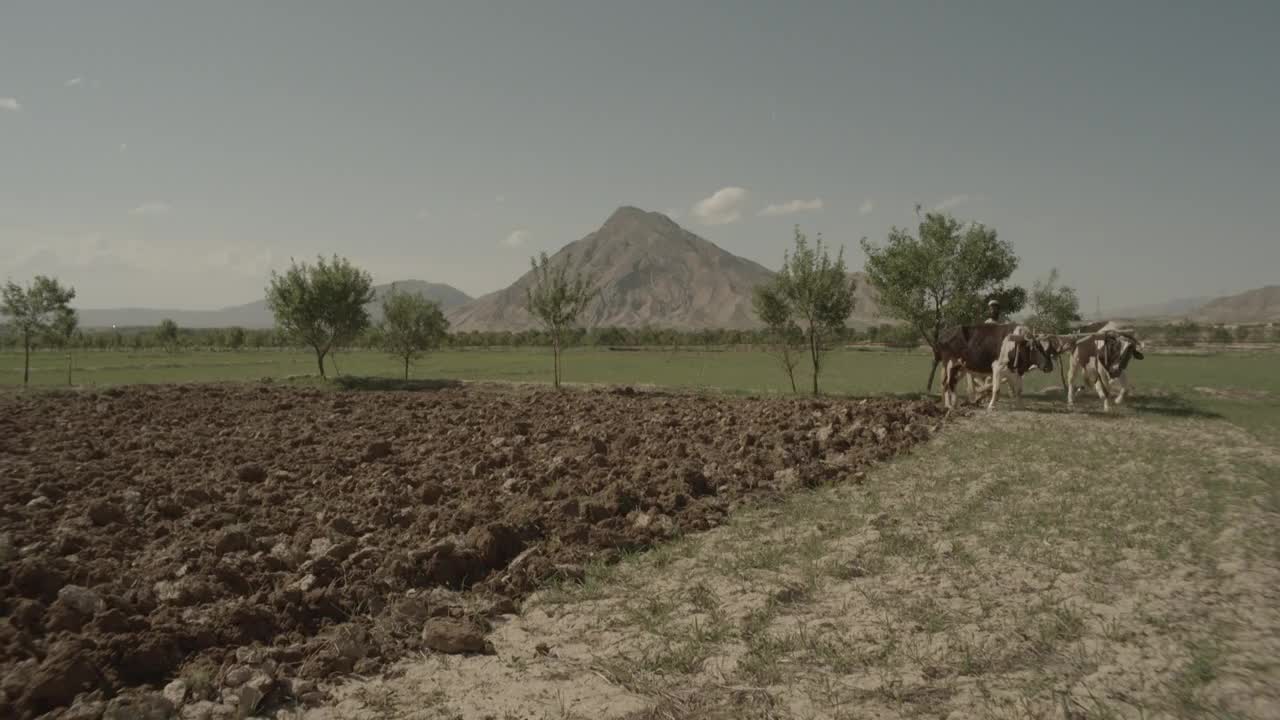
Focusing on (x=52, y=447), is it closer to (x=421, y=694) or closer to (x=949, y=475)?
(x=421, y=694)

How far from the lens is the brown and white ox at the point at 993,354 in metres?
21.6

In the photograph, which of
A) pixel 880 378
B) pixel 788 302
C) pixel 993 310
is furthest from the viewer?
pixel 880 378

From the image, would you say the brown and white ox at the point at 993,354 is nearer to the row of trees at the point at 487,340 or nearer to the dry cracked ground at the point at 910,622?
the dry cracked ground at the point at 910,622

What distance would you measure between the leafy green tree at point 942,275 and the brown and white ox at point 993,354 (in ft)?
20.6

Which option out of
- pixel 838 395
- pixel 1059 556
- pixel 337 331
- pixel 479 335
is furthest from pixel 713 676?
pixel 479 335

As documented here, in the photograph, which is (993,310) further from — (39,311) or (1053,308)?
(39,311)

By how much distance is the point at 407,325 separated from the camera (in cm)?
4372

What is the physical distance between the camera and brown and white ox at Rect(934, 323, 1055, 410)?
70.9ft

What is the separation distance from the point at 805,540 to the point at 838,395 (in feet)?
73.4

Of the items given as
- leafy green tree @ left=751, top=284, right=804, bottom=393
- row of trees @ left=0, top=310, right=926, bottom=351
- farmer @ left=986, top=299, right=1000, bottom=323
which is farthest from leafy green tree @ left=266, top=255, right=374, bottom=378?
row of trees @ left=0, top=310, right=926, bottom=351

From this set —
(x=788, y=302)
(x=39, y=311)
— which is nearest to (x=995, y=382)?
(x=788, y=302)

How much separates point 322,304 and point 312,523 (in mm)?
36020

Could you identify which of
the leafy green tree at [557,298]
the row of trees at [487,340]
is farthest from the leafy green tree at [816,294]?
the row of trees at [487,340]

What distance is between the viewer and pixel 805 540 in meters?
8.84
